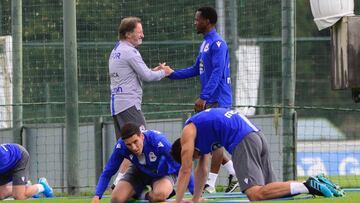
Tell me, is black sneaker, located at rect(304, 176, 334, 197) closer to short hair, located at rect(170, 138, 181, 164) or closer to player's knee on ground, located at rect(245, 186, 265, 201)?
player's knee on ground, located at rect(245, 186, 265, 201)

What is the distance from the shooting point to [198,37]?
19453 mm

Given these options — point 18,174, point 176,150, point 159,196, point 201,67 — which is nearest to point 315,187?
point 176,150

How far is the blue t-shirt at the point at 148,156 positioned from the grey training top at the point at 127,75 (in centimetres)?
146

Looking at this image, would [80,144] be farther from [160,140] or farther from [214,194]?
[160,140]

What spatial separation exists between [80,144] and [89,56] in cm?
148

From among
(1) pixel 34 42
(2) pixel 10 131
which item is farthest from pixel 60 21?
(2) pixel 10 131

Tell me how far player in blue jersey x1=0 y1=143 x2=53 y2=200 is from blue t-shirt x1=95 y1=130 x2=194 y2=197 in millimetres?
2937

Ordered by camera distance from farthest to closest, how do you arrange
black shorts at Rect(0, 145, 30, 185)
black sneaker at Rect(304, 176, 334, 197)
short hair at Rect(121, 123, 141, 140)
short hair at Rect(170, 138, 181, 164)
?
black shorts at Rect(0, 145, 30, 185), short hair at Rect(121, 123, 141, 140), black sneaker at Rect(304, 176, 334, 197), short hair at Rect(170, 138, 181, 164)

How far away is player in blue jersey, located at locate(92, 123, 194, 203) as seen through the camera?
12.8 meters

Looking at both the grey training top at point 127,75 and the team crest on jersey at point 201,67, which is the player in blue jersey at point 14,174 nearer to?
the grey training top at point 127,75

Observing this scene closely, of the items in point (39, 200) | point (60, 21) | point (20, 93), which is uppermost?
point (60, 21)

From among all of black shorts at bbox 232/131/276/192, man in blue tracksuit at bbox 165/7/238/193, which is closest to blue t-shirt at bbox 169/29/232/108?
man in blue tracksuit at bbox 165/7/238/193

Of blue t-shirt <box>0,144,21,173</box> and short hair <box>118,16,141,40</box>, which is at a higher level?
short hair <box>118,16,141,40</box>

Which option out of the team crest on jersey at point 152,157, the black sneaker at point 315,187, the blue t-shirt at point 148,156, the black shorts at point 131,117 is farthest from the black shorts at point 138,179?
the black sneaker at point 315,187
